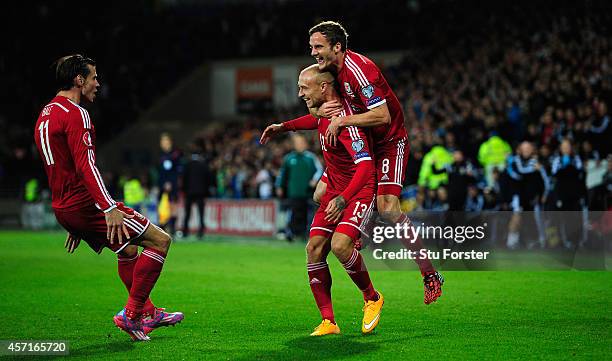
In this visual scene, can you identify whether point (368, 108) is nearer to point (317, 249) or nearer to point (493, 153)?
point (317, 249)

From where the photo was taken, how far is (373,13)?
36125 mm

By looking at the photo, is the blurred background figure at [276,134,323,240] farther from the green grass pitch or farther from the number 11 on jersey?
the number 11 on jersey

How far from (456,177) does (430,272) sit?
9577 mm

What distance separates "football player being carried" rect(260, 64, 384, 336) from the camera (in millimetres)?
7984

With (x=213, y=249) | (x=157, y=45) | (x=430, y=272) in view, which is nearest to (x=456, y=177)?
(x=213, y=249)

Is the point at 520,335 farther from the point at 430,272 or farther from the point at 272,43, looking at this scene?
the point at 272,43

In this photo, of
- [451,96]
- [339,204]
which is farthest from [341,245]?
[451,96]

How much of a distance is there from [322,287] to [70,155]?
2.28 meters

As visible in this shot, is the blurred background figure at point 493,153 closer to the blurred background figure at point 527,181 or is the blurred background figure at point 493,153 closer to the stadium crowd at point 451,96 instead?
the stadium crowd at point 451,96

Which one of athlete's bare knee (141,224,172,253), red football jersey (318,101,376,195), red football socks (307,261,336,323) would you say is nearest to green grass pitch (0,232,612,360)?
red football socks (307,261,336,323)

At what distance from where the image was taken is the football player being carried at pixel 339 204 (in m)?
7.98

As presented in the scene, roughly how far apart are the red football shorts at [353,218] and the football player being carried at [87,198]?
1284 millimetres

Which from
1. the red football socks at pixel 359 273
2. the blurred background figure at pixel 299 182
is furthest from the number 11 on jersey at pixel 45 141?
the blurred background figure at pixel 299 182

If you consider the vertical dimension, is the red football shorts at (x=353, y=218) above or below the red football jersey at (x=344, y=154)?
below
